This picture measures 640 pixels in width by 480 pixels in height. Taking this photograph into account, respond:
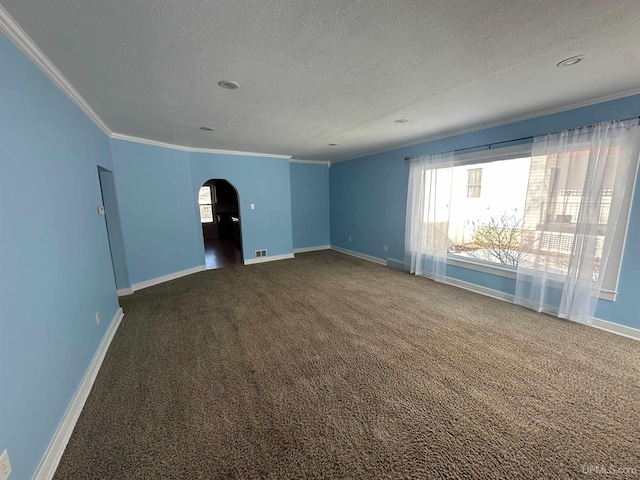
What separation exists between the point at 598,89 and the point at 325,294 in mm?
3701

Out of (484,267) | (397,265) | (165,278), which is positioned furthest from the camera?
(397,265)

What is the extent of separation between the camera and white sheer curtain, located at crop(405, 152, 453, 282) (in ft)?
13.5

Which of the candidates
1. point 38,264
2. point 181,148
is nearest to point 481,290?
point 38,264

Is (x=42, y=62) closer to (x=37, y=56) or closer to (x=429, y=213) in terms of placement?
(x=37, y=56)

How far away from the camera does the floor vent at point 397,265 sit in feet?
16.2

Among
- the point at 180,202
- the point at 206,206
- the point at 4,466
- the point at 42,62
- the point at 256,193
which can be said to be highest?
the point at 42,62

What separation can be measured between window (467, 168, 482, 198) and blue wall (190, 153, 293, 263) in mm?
3700

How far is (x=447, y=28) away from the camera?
1491mm

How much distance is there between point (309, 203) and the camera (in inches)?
267

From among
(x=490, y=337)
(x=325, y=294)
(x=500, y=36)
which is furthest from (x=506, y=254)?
(x=500, y=36)

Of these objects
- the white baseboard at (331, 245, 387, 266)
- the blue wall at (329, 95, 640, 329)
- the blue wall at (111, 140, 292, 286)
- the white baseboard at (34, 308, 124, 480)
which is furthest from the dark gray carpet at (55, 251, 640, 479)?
the white baseboard at (331, 245, 387, 266)

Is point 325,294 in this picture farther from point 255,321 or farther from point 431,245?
point 431,245

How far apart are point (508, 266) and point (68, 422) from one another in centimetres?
469

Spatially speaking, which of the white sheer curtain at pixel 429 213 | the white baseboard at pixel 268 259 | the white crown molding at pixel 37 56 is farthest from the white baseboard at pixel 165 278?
the white sheer curtain at pixel 429 213
